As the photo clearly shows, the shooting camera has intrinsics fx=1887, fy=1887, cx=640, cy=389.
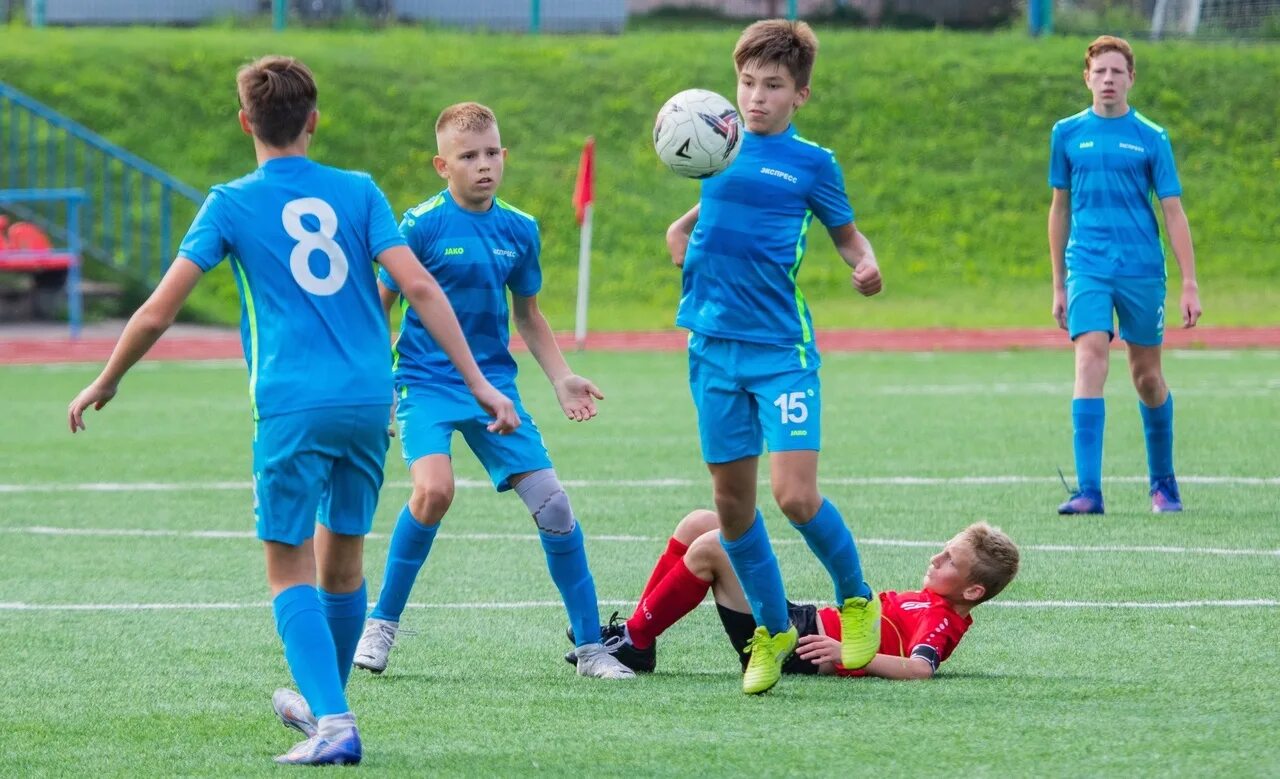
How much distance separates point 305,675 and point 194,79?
23709 mm

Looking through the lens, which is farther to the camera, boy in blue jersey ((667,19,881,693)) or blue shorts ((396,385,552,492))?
blue shorts ((396,385,552,492))

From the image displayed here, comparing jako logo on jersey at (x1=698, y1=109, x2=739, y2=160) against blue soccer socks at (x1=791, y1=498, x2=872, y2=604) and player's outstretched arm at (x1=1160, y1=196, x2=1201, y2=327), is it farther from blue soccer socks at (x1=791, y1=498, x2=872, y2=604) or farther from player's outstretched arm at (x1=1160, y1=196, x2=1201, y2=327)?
player's outstretched arm at (x1=1160, y1=196, x2=1201, y2=327)

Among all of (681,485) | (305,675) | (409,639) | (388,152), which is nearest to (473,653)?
(409,639)

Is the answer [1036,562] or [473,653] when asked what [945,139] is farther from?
[473,653]

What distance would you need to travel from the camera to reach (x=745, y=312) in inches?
231

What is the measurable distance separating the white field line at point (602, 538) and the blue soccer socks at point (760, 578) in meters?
2.57

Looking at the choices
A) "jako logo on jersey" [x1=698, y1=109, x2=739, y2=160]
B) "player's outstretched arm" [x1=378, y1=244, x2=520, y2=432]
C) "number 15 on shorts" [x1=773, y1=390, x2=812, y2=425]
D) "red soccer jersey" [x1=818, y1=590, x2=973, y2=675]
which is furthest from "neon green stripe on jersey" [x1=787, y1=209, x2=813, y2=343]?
"player's outstretched arm" [x1=378, y1=244, x2=520, y2=432]

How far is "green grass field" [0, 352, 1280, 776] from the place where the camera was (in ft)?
15.6

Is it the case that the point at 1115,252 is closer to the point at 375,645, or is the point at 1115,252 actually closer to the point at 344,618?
the point at 375,645

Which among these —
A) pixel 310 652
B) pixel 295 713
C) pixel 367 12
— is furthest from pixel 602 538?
pixel 367 12

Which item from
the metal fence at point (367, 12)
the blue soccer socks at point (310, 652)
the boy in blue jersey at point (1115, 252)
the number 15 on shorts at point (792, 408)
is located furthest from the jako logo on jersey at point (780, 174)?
the metal fence at point (367, 12)

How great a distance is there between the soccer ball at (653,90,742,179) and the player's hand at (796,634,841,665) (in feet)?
4.88

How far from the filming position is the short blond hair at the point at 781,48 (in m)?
5.95

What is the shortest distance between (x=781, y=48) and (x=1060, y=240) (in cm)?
398
